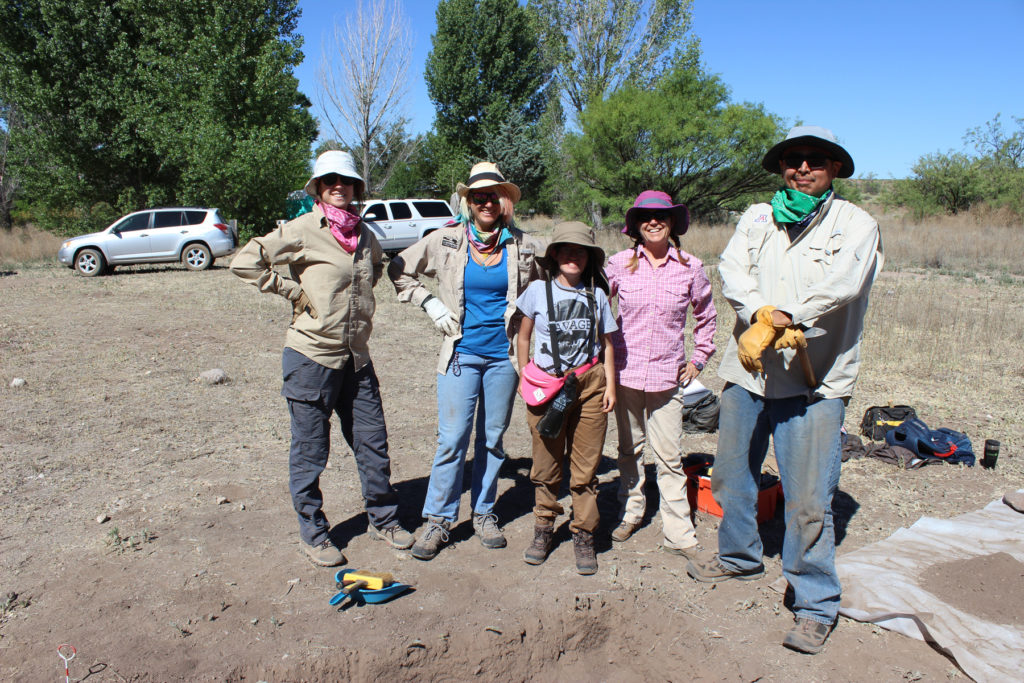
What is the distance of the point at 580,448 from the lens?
3.42 metres

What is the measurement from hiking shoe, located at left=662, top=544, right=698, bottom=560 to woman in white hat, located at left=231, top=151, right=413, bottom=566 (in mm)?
1690

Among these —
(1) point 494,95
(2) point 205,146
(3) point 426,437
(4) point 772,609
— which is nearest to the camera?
(4) point 772,609

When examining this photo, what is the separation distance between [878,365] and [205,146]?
18.4 metres

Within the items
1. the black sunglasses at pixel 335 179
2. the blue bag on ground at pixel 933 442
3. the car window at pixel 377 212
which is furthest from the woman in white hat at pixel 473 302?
the car window at pixel 377 212

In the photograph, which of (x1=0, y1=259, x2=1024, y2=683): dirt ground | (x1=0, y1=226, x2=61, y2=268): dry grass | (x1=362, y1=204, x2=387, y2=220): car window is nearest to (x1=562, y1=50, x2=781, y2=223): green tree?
(x1=362, y1=204, x2=387, y2=220): car window

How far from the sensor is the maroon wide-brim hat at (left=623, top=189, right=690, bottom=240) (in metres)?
3.58

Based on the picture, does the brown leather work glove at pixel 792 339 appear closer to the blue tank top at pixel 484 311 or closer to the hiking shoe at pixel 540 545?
Answer: the blue tank top at pixel 484 311

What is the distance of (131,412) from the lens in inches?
233

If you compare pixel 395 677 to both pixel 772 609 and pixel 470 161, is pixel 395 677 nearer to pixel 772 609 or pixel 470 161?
pixel 772 609

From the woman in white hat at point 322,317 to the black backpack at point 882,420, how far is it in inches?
159

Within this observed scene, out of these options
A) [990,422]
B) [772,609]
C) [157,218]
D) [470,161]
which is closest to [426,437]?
[772,609]

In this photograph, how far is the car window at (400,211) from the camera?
19.3 meters

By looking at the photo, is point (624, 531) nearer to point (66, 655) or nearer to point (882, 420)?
point (66, 655)

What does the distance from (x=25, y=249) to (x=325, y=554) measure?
880 inches
